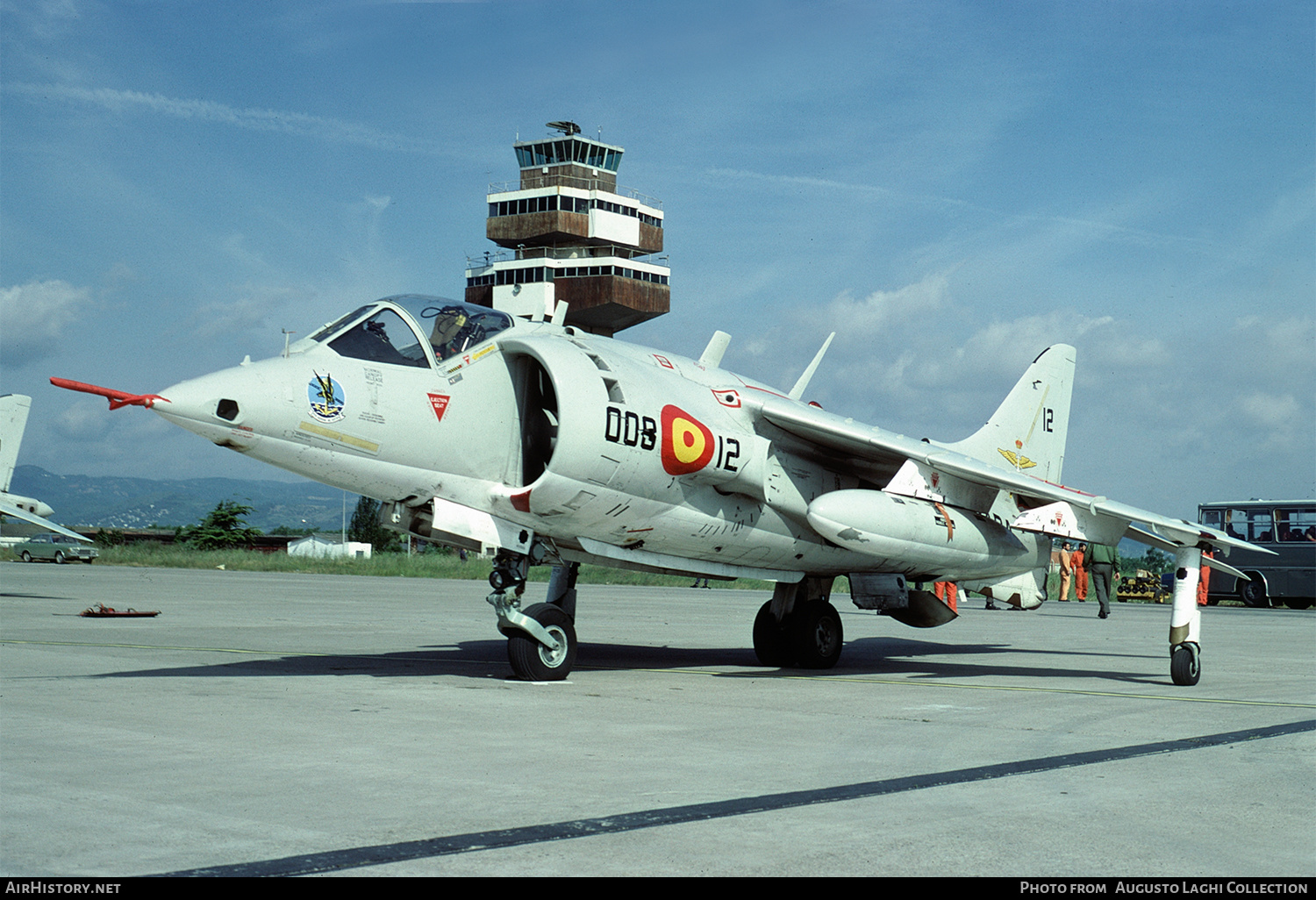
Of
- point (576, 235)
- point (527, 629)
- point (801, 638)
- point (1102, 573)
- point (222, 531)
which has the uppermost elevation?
point (576, 235)

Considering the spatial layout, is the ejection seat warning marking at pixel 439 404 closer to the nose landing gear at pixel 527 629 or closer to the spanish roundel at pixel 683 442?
the nose landing gear at pixel 527 629

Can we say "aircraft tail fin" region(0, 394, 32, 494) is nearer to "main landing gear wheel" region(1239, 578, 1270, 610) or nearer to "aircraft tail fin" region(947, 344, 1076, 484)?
"aircraft tail fin" region(947, 344, 1076, 484)

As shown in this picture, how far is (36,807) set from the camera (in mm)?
5320

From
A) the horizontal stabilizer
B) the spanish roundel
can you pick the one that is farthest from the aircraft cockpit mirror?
the horizontal stabilizer

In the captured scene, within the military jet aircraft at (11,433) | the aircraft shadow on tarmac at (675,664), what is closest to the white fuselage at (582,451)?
the aircraft shadow on tarmac at (675,664)

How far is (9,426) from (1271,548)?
1305 inches

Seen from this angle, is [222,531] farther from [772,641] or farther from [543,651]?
[543,651]

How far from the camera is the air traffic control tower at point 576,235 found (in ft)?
272

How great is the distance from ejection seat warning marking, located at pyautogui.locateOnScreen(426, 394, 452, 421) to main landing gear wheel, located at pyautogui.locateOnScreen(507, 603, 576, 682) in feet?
6.52

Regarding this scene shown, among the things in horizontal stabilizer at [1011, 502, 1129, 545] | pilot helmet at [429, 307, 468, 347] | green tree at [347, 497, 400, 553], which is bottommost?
horizontal stabilizer at [1011, 502, 1129, 545]

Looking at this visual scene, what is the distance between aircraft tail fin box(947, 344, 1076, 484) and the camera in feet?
50.4

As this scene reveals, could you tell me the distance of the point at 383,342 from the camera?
33.3 ft

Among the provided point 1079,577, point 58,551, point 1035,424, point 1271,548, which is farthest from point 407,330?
point 58,551

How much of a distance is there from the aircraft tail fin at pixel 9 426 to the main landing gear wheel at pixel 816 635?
21.0m
